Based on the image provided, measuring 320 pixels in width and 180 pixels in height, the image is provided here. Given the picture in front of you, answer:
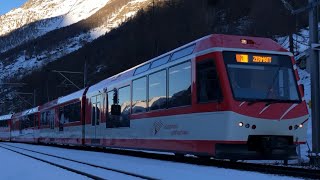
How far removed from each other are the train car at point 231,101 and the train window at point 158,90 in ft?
0.11

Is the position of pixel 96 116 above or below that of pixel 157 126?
above

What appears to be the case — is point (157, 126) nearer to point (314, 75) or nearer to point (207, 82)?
point (207, 82)

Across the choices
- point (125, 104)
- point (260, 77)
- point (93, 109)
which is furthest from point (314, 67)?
point (93, 109)

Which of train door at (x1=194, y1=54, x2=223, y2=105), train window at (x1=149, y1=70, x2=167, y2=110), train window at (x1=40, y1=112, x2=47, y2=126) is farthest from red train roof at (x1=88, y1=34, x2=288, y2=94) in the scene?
train window at (x1=40, y1=112, x2=47, y2=126)

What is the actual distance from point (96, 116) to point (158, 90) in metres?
8.00

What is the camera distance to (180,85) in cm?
1532

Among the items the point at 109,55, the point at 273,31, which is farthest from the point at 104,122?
the point at 109,55

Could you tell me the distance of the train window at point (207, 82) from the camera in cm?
1362

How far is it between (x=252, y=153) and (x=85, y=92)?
1540cm

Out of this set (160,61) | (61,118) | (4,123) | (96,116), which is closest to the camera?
(160,61)

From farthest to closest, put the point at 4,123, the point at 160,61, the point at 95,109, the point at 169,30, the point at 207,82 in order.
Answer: the point at 169,30 → the point at 4,123 → the point at 95,109 → the point at 160,61 → the point at 207,82

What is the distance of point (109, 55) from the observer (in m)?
119

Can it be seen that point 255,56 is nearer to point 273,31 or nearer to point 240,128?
point 240,128

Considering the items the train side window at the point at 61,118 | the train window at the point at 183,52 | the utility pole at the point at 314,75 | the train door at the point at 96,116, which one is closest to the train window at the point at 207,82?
the train window at the point at 183,52
